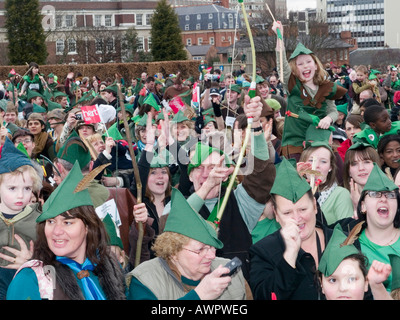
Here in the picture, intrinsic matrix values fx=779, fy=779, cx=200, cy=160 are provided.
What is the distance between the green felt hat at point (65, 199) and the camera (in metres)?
3.99

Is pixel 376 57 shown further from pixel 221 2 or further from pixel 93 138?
pixel 93 138

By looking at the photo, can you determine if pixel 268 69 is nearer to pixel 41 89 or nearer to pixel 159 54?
pixel 159 54

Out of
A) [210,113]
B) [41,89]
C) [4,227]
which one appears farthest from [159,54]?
[4,227]

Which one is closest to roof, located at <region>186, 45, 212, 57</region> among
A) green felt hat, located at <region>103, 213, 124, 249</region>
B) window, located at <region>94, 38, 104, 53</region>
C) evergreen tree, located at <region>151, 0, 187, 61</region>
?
window, located at <region>94, 38, 104, 53</region>

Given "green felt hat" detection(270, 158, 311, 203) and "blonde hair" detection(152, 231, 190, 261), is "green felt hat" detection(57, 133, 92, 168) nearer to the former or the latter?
"green felt hat" detection(270, 158, 311, 203)

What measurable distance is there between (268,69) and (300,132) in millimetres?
47189

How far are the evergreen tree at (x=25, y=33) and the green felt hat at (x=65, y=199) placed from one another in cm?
4994

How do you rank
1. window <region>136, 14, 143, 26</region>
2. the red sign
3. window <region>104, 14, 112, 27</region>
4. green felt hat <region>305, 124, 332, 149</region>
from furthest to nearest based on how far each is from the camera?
window <region>136, 14, 143, 26</region> → window <region>104, 14, 112, 27</region> → the red sign → green felt hat <region>305, 124, 332, 149</region>

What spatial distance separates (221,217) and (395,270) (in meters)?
1.25

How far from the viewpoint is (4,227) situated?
5.12m

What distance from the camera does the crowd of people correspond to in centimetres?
398

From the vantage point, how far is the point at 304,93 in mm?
7887

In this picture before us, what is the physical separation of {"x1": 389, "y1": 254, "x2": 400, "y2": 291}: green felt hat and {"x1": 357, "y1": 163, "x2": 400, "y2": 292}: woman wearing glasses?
8 centimetres

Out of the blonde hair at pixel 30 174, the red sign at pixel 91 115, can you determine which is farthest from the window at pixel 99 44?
the blonde hair at pixel 30 174
